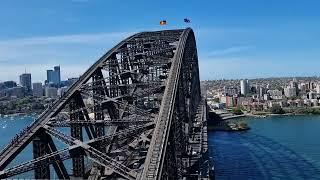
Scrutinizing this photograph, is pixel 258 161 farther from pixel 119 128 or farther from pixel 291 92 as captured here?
pixel 291 92

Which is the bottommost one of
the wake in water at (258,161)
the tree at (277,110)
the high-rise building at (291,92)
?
the wake in water at (258,161)

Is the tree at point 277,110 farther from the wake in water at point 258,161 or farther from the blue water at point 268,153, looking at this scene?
the wake in water at point 258,161

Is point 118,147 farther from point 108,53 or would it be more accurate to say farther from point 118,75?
point 108,53

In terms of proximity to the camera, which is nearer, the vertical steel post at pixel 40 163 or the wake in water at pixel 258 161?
the vertical steel post at pixel 40 163

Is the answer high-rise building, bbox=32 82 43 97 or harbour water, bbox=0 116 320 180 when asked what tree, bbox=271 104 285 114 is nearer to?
harbour water, bbox=0 116 320 180

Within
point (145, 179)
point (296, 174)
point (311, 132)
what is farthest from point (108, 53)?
point (311, 132)

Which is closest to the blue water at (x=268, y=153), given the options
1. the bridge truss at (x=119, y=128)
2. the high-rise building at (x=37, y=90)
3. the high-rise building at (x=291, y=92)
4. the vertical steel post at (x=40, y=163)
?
the bridge truss at (x=119, y=128)

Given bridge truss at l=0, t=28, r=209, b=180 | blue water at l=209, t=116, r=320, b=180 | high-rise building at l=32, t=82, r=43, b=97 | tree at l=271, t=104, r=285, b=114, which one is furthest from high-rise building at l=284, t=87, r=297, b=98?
bridge truss at l=0, t=28, r=209, b=180
